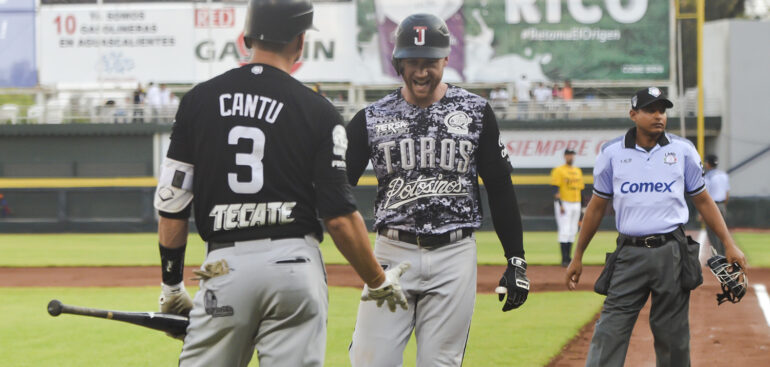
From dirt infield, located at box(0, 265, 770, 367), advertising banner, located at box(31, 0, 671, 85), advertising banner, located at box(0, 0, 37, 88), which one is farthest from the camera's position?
advertising banner, located at box(0, 0, 37, 88)

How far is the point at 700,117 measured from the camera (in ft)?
102

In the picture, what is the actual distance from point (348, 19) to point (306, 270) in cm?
3360

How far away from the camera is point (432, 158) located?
529cm

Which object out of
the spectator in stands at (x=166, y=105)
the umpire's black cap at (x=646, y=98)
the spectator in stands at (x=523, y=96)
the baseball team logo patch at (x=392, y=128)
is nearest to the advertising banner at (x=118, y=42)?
the spectator in stands at (x=166, y=105)

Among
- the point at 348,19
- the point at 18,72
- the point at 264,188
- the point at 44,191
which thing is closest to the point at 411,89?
the point at 264,188

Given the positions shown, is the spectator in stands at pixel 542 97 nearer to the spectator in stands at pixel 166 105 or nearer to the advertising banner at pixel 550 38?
the advertising banner at pixel 550 38

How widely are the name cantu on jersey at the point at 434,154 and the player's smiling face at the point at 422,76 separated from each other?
0.75ft

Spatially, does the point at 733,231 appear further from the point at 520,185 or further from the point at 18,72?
the point at 18,72

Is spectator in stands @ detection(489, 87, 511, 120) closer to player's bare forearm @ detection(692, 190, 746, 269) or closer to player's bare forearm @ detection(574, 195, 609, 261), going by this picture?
player's bare forearm @ detection(574, 195, 609, 261)

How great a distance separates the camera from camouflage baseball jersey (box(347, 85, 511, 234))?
5.27 m

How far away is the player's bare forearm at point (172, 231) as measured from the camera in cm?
420

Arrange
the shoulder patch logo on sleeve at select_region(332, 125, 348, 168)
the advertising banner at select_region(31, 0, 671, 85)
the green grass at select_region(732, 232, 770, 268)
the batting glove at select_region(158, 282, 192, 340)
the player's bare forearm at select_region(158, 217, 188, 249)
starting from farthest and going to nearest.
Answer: the advertising banner at select_region(31, 0, 671, 85), the green grass at select_region(732, 232, 770, 268), the batting glove at select_region(158, 282, 192, 340), the player's bare forearm at select_region(158, 217, 188, 249), the shoulder patch logo on sleeve at select_region(332, 125, 348, 168)

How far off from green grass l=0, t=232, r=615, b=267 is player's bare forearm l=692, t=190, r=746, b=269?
40.2ft

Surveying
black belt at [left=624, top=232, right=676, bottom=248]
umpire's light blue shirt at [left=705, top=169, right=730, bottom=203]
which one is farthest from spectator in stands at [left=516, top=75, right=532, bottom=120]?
black belt at [left=624, top=232, right=676, bottom=248]
